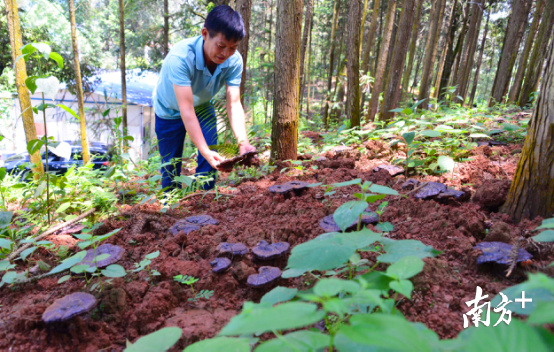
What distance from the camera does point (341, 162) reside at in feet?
11.3

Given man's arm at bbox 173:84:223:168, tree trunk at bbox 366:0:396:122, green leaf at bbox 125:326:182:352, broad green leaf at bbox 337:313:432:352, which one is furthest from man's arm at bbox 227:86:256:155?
tree trunk at bbox 366:0:396:122

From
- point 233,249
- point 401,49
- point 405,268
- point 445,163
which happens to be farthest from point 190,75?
point 401,49

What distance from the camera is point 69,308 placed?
4.02 feet

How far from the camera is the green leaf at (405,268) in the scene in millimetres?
803

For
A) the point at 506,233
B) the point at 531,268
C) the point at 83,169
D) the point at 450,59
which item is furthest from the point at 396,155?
the point at 450,59

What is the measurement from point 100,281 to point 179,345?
551 millimetres

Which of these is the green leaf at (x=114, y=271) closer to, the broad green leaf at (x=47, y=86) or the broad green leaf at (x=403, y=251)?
the broad green leaf at (x=403, y=251)

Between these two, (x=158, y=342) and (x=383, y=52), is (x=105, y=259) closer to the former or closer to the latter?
(x=158, y=342)

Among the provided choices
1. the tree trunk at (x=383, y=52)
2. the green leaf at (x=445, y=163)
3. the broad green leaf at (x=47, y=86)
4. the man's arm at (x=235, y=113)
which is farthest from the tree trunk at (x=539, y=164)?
the tree trunk at (x=383, y=52)

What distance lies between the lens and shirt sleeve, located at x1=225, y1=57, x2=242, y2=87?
3070 mm

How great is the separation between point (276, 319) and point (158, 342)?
0.43 metres

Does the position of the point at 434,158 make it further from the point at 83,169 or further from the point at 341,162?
the point at 83,169

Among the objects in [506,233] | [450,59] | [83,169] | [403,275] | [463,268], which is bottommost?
[83,169]

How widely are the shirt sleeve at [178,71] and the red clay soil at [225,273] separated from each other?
105cm
